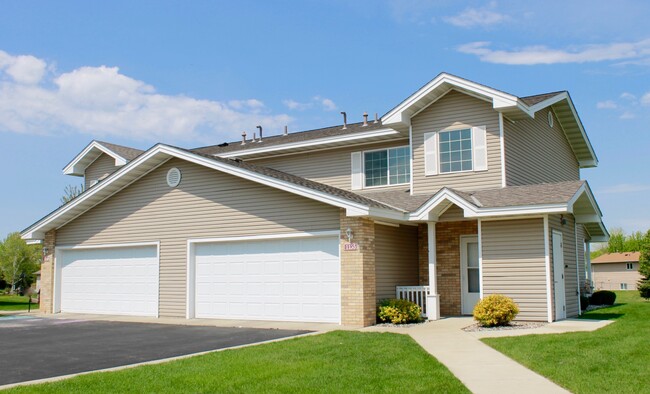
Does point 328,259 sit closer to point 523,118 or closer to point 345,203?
point 345,203

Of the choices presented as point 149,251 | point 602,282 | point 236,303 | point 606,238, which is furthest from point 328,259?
point 602,282

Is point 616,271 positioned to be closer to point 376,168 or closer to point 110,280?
point 376,168

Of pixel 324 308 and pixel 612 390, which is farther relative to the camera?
pixel 324 308

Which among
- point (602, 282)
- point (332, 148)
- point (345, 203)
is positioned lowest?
point (602, 282)

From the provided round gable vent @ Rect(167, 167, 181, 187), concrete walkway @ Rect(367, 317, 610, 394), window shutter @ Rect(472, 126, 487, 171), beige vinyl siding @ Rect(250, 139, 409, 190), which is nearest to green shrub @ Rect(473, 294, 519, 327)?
concrete walkway @ Rect(367, 317, 610, 394)

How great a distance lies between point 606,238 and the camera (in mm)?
25938

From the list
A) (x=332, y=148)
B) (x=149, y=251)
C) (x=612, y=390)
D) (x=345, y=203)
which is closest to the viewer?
(x=612, y=390)

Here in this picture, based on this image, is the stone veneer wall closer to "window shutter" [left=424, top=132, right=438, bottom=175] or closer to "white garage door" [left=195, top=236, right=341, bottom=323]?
"window shutter" [left=424, top=132, right=438, bottom=175]

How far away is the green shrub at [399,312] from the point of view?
16.2m

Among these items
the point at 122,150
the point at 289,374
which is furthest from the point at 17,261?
the point at 289,374

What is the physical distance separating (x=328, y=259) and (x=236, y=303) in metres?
3.44

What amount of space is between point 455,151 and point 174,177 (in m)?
8.69

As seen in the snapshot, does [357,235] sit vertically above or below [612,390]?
above

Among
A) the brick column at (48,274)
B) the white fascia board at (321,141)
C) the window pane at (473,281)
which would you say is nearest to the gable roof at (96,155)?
the brick column at (48,274)
